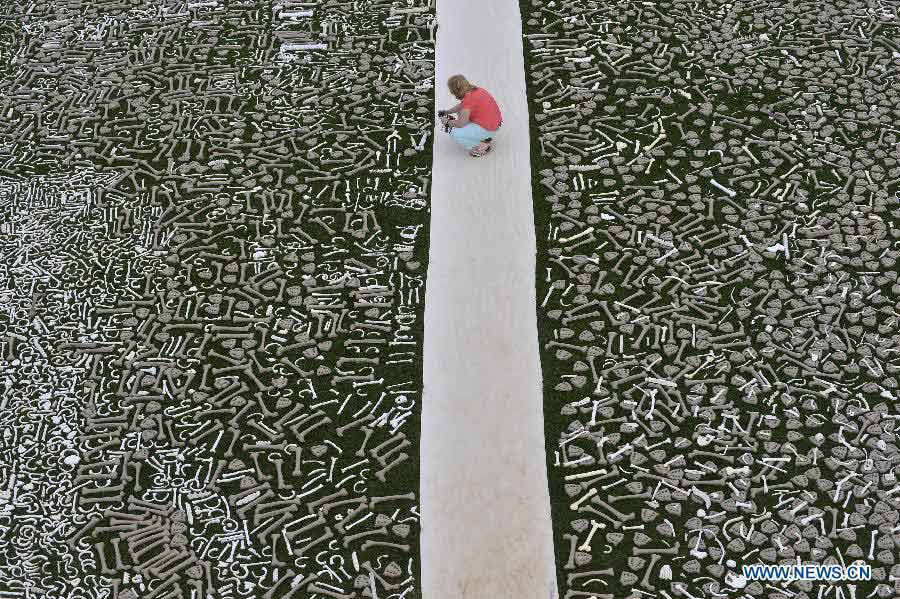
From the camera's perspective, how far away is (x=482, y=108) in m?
8.55

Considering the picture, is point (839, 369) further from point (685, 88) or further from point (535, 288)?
point (685, 88)

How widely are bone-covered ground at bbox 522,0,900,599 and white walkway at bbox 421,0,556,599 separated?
0.55 ft

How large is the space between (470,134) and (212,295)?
257 cm

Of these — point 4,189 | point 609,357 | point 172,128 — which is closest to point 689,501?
point 609,357

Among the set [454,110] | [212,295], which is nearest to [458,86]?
[454,110]

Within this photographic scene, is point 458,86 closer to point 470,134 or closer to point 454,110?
point 454,110

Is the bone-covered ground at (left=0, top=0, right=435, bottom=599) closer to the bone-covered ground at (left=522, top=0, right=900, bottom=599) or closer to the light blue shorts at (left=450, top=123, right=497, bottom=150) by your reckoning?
the light blue shorts at (left=450, top=123, right=497, bottom=150)

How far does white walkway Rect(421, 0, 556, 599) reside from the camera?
6.21m


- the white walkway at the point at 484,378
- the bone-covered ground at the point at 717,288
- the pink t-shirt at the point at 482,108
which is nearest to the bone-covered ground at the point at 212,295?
the white walkway at the point at 484,378

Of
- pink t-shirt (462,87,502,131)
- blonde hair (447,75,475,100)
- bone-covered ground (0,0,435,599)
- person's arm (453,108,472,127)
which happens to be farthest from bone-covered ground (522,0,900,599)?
bone-covered ground (0,0,435,599)

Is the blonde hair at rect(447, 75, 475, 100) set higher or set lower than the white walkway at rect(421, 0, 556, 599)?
higher

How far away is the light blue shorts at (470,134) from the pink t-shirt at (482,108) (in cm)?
4

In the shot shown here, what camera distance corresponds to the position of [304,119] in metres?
9.17

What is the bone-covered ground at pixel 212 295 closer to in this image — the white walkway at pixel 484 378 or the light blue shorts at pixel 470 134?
the white walkway at pixel 484 378
